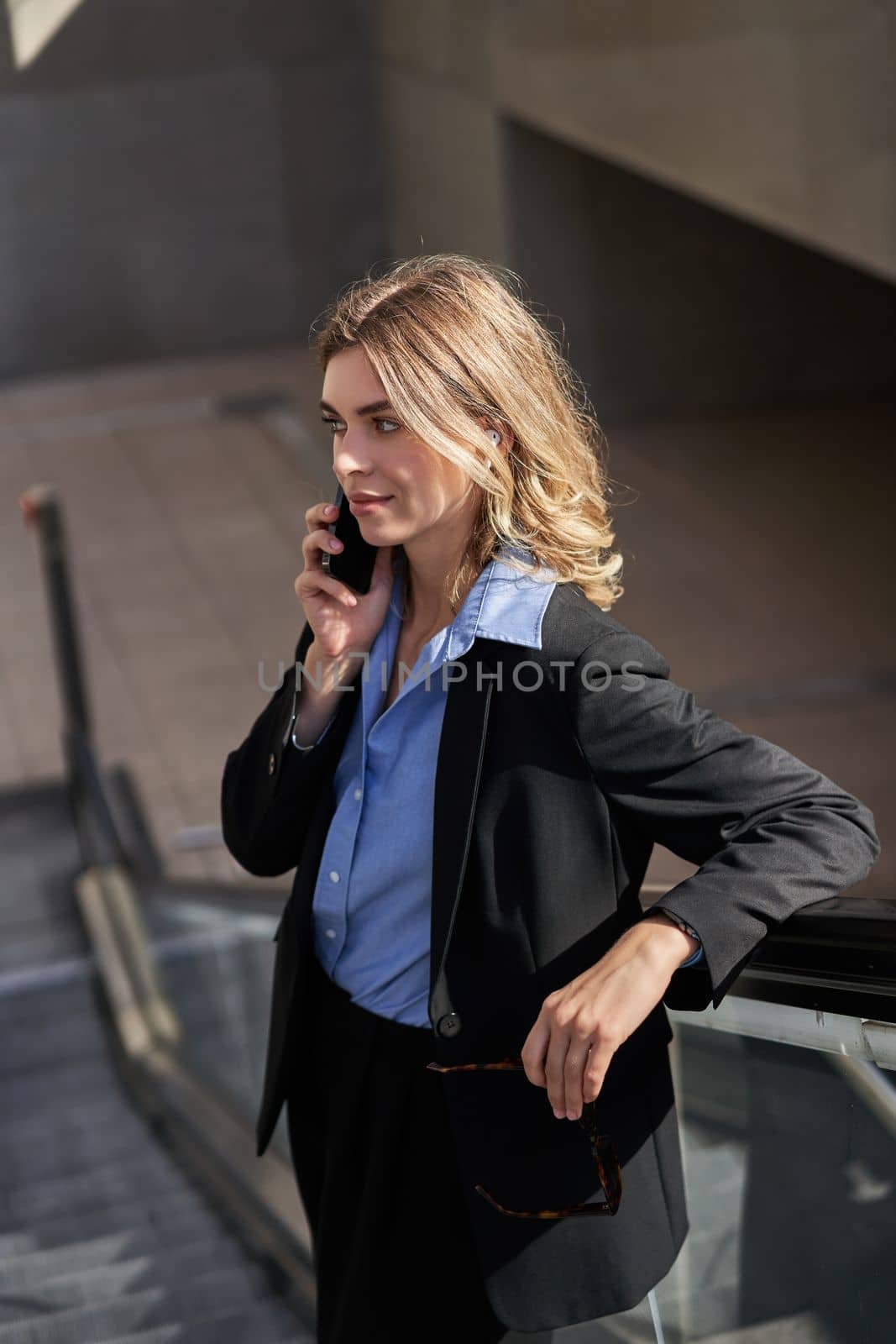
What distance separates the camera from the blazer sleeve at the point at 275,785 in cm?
199

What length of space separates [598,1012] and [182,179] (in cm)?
1212

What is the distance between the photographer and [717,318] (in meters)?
10.9

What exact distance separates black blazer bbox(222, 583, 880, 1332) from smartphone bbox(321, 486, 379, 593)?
0.27 m

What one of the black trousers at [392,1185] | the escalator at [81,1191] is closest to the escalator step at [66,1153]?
the escalator at [81,1191]

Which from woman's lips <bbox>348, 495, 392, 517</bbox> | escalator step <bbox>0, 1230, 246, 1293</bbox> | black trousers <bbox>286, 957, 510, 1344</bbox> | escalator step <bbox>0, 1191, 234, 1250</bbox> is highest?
woman's lips <bbox>348, 495, 392, 517</bbox>

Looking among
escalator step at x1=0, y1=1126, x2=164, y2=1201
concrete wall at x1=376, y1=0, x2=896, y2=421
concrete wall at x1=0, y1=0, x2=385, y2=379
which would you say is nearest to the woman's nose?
escalator step at x1=0, y1=1126, x2=164, y2=1201

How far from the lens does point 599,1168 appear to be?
1.76 m

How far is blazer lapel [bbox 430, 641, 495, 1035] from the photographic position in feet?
5.70

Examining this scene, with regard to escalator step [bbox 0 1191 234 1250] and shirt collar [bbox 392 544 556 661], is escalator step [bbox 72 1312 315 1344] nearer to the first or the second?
escalator step [bbox 0 1191 234 1250]

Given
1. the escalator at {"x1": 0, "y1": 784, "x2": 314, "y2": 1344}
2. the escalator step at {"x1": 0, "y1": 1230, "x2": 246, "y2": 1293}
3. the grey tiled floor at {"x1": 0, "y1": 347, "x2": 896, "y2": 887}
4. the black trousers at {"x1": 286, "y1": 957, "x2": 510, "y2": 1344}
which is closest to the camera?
the black trousers at {"x1": 286, "y1": 957, "x2": 510, "y2": 1344}

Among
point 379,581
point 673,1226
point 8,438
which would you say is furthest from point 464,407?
point 8,438

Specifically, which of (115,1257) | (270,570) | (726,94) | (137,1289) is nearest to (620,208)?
(726,94)

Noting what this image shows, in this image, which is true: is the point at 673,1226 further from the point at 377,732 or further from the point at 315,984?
the point at 377,732

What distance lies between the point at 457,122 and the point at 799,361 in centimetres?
313
